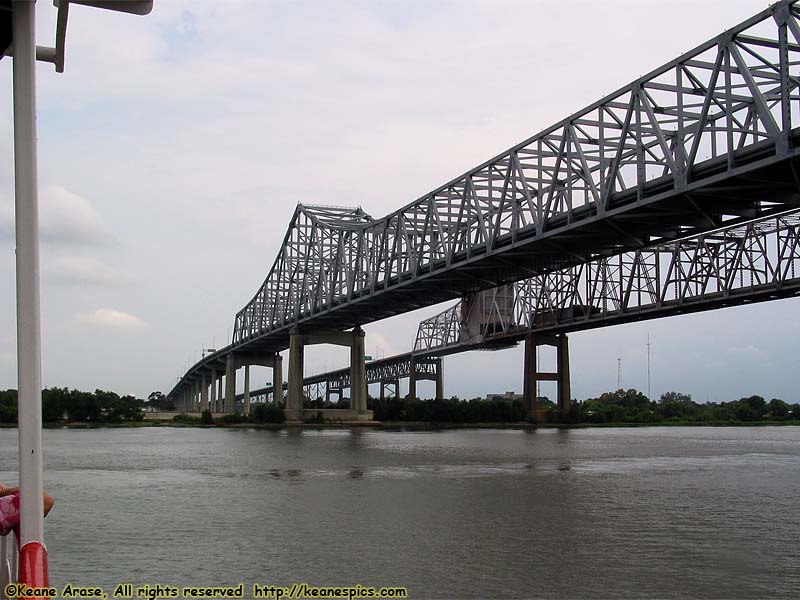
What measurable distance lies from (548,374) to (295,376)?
2856 centimetres

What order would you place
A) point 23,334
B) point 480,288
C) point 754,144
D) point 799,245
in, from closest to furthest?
point 23,334 < point 754,144 < point 480,288 < point 799,245

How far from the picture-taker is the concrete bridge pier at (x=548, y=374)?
102 m

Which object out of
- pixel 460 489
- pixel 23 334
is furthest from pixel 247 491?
pixel 23 334

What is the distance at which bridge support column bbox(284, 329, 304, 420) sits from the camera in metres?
96.8

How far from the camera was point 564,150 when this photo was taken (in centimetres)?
4538

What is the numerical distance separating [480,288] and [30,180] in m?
57.2

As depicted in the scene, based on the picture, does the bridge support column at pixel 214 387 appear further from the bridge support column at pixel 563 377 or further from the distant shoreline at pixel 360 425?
the bridge support column at pixel 563 377

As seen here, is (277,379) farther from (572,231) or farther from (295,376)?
(572,231)

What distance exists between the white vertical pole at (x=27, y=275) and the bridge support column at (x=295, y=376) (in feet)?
300

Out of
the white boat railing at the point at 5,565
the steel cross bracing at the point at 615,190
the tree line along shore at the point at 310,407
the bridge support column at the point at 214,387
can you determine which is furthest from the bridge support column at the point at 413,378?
the white boat railing at the point at 5,565

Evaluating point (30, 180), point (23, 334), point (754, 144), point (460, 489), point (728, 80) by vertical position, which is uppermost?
point (728, 80)

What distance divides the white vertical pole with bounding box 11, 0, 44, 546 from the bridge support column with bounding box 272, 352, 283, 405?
11280 centimetres

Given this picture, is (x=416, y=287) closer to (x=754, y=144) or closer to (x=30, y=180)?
(x=754, y=144)

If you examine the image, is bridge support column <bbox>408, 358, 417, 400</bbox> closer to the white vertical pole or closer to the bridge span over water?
the bridge span over water
